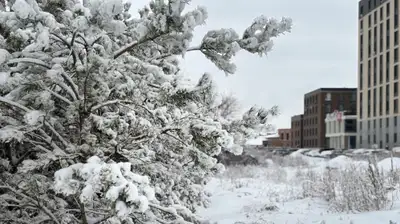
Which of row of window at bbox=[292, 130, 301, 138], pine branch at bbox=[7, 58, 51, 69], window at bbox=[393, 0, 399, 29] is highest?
window at bbox=[393, 0, 399, 29]

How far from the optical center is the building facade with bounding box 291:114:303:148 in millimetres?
110250

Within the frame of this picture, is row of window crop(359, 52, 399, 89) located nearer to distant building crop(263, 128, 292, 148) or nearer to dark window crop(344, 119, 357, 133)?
dark window crop(344, 119, 357, 133)

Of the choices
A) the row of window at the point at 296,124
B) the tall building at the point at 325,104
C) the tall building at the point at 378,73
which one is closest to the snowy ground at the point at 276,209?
the tall building at the point at 378,73

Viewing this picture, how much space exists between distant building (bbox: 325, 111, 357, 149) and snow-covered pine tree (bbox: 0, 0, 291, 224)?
8151 cm

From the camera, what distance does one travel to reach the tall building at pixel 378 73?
60062 millimetres

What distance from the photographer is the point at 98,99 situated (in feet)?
9.57

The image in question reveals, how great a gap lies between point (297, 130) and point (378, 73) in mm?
49377

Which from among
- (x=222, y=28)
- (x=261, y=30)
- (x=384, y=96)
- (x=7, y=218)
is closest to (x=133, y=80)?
(x=222, y=28)

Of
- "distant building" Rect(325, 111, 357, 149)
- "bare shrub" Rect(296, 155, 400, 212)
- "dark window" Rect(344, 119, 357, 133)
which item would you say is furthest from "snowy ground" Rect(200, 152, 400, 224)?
"dark window" Rect(344, 119, 357, 133)

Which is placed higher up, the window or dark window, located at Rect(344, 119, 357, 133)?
the window

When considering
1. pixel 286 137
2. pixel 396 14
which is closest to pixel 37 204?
pixel 396 14

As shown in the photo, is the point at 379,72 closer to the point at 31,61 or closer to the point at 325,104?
the point at 325,104

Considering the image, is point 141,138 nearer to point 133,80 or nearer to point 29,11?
point 133,80

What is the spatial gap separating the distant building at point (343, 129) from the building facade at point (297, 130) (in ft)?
63.6
